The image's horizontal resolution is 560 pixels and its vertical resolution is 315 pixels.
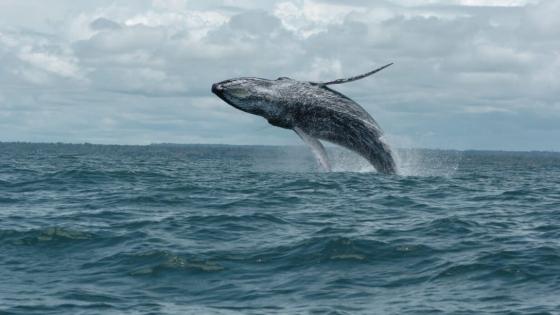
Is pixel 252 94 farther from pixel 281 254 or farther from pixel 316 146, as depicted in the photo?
pixel 281 254

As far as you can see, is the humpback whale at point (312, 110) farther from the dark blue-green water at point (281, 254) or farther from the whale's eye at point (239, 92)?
the dark blue-green water at point (281, 254)

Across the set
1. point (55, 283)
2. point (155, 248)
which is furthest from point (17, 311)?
point (155, 248)

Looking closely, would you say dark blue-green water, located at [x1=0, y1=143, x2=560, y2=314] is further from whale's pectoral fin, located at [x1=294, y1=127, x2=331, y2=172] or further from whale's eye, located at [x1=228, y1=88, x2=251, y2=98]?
whale's eye, located at [x1=228, y1=88, x2=251, y2=98]

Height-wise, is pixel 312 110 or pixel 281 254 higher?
pixel 312 110

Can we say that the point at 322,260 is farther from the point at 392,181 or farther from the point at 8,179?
the point at 8,179

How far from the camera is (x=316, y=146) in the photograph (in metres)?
24.3

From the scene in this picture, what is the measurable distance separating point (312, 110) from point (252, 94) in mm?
2097

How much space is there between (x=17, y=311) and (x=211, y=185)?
19376mm

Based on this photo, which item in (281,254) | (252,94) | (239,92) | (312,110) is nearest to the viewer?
(281,254)

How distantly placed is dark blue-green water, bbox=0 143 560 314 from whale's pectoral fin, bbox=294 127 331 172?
3.92 ft

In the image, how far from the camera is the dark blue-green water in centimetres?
1252

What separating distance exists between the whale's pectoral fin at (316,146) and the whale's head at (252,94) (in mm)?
1399

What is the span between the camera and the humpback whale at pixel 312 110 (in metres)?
22.2

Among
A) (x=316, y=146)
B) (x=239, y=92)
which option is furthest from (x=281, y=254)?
(x=316, y=146)
